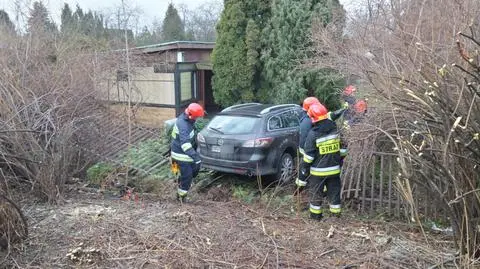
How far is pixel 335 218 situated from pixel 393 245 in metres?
1.76

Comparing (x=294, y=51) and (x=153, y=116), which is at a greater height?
(x=294, y=51)

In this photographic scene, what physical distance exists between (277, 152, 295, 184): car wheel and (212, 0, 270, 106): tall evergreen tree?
5.47m

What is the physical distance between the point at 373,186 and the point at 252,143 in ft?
8.05

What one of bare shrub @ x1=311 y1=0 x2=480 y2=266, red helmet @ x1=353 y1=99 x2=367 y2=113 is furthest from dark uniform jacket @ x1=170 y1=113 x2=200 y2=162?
bare shrub @ x1=311 y1=0 x2=480 y2=266

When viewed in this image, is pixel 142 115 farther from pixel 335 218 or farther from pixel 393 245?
pixel 393 245

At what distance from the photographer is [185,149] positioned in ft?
23.8

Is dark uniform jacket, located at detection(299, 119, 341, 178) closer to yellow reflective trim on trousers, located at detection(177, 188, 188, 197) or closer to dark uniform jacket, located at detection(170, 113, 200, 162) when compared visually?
dark uniform jacket, located at detection(170, 113, 200, 162)

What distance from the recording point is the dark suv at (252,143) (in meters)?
8.20

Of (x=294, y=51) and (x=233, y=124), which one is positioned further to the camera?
(x=294, y=51)

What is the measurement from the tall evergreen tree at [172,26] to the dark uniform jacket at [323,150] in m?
27.7

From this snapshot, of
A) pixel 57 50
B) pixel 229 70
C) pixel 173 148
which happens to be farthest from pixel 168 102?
pixel 173 148

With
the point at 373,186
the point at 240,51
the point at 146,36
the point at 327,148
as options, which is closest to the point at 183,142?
the point at 327,148

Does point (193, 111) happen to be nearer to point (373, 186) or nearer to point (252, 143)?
point (252, 143)

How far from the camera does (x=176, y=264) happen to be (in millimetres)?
4137
